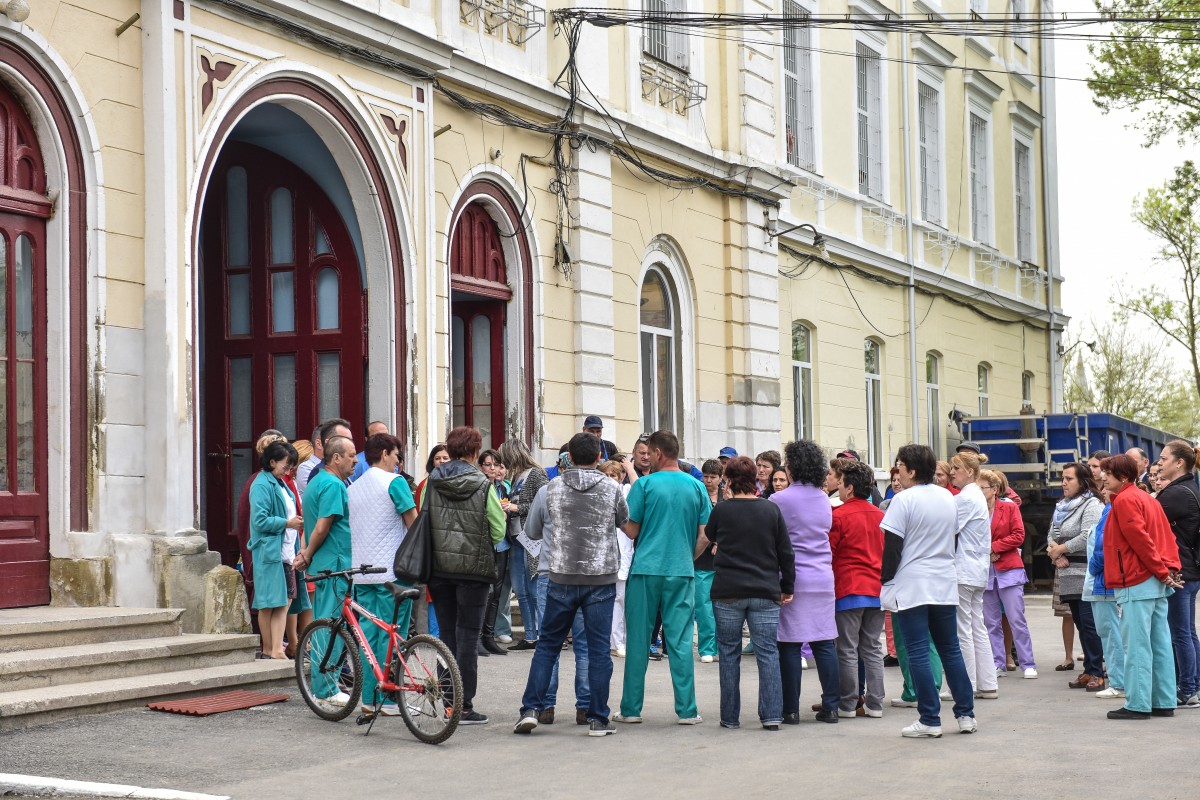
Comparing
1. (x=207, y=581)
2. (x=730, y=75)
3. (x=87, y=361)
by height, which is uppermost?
(x=730, y=75)

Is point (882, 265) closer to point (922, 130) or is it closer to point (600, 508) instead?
point (922, 130)

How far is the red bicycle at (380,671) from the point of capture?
29.4 feet

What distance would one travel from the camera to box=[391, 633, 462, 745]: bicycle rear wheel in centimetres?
890

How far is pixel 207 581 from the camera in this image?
11.1 m

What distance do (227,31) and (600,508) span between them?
16.8ft

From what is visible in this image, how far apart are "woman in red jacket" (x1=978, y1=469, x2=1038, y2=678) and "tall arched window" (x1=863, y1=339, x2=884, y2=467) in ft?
39.5

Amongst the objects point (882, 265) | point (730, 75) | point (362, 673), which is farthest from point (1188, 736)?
point (882, 265)

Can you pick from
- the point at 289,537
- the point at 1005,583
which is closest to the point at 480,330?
the point at 289,537

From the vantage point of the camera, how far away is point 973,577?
11.3 m

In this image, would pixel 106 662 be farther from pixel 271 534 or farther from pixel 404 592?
pixel 404 592

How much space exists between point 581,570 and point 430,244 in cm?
560

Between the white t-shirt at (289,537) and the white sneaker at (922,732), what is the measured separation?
14.8 ft

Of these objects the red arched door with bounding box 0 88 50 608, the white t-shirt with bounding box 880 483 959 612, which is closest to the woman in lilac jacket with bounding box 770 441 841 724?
the white t-shirt with bounding box 880 483 959 612

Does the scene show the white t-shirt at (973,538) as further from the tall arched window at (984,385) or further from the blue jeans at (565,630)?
the tall arched window at (984,385)
